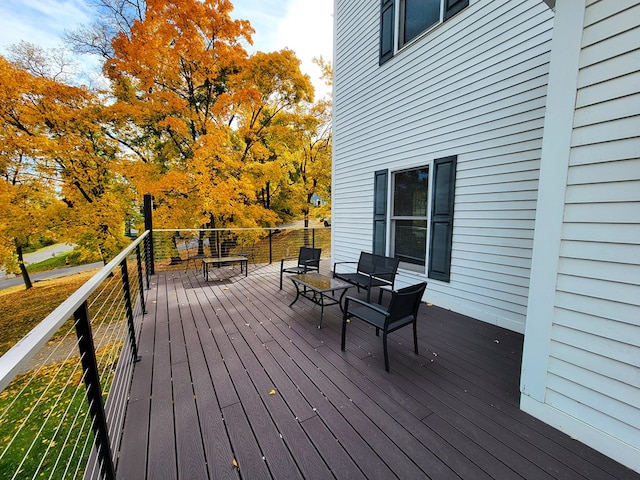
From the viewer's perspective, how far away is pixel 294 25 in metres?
7.77

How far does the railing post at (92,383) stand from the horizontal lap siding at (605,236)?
9.05 ft

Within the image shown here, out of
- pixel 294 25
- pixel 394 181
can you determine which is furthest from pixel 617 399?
pixel 294 25

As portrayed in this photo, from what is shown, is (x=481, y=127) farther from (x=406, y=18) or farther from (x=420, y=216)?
(x=406, y=18)

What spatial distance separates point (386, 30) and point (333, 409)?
18.1 ft

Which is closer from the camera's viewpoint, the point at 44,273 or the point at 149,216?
the point at 149,216

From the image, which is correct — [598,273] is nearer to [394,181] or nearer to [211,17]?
[394,181]

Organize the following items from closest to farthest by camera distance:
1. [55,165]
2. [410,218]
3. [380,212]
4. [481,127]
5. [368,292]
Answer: [481,127] < [368,292] < [410,218] < [380,212] < [55,165]

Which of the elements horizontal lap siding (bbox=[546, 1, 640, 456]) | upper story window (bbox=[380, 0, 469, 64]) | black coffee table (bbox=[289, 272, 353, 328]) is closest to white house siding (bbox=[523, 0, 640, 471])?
horizontal lap siding (bbox=[546, 1, 640, 456])

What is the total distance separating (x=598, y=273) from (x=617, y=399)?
2.48 ft

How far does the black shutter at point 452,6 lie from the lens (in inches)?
136

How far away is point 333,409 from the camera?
1.99 m

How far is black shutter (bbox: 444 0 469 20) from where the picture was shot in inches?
136

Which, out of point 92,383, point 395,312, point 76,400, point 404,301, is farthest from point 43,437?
point 404,301

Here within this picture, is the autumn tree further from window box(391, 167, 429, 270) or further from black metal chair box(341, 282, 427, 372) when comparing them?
black metal chair box(341, 282, 427, 372)
